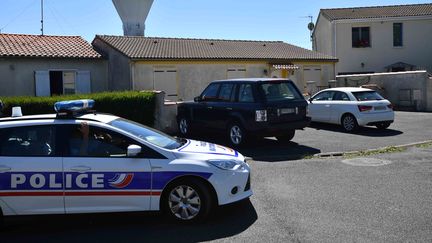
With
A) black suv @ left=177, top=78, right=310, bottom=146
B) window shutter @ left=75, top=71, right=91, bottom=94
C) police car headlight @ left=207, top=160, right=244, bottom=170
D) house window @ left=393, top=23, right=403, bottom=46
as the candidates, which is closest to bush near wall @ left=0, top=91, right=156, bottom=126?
black suv @ left=177, top=78, right=310, bottom=146

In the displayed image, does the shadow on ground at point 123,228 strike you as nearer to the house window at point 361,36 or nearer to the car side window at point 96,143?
the car side window at point 96,143

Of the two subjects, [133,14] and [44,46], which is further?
[133,14]

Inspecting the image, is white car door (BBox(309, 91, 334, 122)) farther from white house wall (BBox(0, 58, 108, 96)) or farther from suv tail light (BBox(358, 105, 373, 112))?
white house wall (BBox(0, 58, 108, 96))

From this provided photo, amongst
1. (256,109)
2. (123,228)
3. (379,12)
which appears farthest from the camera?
(379,12)

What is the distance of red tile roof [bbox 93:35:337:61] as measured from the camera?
24.7 m

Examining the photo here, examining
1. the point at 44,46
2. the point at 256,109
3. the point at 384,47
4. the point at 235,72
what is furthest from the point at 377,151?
the point at 384,47

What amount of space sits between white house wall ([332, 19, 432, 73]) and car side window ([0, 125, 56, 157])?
105 feet

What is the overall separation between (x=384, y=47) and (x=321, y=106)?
2116cm

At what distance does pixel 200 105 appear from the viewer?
1377 centimetres

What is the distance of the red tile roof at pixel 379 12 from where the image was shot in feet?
115

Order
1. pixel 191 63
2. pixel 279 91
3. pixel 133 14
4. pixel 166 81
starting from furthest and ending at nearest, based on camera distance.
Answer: pixel 133 14 < pixel 191 63 < pixel 166 81 < pixel 279 91

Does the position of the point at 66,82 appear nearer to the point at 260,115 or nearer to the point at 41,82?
the point at 41,82

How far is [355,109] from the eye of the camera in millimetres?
15109

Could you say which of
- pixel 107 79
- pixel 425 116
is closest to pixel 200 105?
pixel 425 116
